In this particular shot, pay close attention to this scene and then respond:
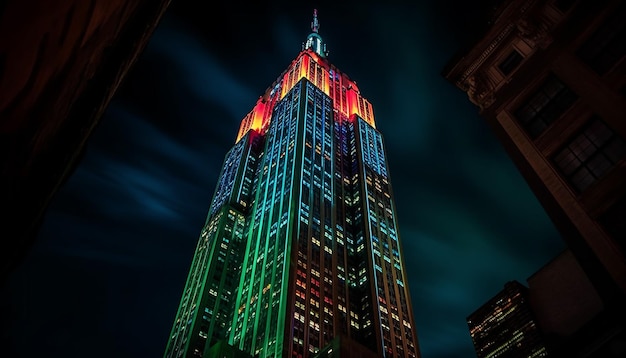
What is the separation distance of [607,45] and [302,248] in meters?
86.4

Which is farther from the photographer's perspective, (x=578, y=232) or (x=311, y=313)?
(x=311, y=313)

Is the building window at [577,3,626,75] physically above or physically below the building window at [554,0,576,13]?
below

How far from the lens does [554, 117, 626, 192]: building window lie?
16.9 metres

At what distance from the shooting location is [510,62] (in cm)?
2564

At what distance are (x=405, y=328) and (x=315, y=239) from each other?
109ft

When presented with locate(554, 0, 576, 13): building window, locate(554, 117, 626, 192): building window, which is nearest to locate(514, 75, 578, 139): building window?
locate(554, 117, 626, 192): building window

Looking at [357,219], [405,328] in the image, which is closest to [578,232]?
[405,328]

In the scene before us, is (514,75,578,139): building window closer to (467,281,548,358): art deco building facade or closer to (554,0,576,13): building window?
(554,0,576,13): building window

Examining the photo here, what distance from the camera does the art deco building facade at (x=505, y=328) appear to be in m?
101

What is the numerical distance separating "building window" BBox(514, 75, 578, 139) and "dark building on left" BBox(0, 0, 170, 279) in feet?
72.6

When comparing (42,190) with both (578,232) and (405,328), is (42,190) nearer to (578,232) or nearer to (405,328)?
(578,232)

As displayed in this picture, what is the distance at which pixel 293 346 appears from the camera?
7875 cm

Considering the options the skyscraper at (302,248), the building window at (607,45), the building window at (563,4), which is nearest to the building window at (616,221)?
the building window at (607,45)

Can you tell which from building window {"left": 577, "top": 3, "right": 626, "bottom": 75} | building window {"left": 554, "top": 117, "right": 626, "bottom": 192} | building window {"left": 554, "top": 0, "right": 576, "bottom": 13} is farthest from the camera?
building window {"left": 554, "top": 0, "right": 576, "bottom": 13}
